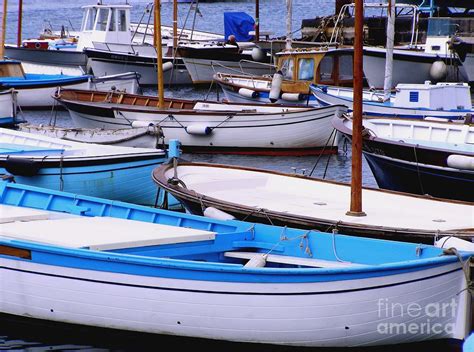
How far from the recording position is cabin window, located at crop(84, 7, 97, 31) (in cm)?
3798

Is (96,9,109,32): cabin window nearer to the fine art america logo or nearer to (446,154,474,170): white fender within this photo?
(446,154,474,170): white fender

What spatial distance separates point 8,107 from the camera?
25.8m

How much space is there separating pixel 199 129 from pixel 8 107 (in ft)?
19.9

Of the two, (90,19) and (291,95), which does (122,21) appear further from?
(291,95)

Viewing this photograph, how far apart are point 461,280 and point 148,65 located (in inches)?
1210

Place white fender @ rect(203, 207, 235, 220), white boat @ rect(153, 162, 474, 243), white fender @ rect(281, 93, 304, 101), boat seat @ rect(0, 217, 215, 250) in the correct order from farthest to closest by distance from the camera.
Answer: white fender @ rect(281, 93, 304, 101) → white fender @ rect(203, 207, 235, 220) → white boat @ rect(153, 162, 474, 243) → boat seat @ rect(0, 217, 215, 250)

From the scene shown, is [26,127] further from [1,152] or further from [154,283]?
[154,283]

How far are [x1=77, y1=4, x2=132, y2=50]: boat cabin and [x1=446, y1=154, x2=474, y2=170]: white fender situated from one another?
24.9 metres

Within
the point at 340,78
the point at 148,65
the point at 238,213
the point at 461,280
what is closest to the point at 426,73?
the point at 340,78

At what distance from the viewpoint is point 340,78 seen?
28.3m

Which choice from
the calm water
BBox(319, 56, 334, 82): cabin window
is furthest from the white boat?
BBox(319, 56, 334, 82): cabin window

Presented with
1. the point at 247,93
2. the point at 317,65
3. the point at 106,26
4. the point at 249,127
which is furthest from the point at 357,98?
the point at 106,26

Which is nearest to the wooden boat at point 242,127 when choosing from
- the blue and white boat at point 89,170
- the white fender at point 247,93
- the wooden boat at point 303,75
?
the wooden boat at point 303,75

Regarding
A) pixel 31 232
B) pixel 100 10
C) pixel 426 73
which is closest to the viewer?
pixel 31 232
